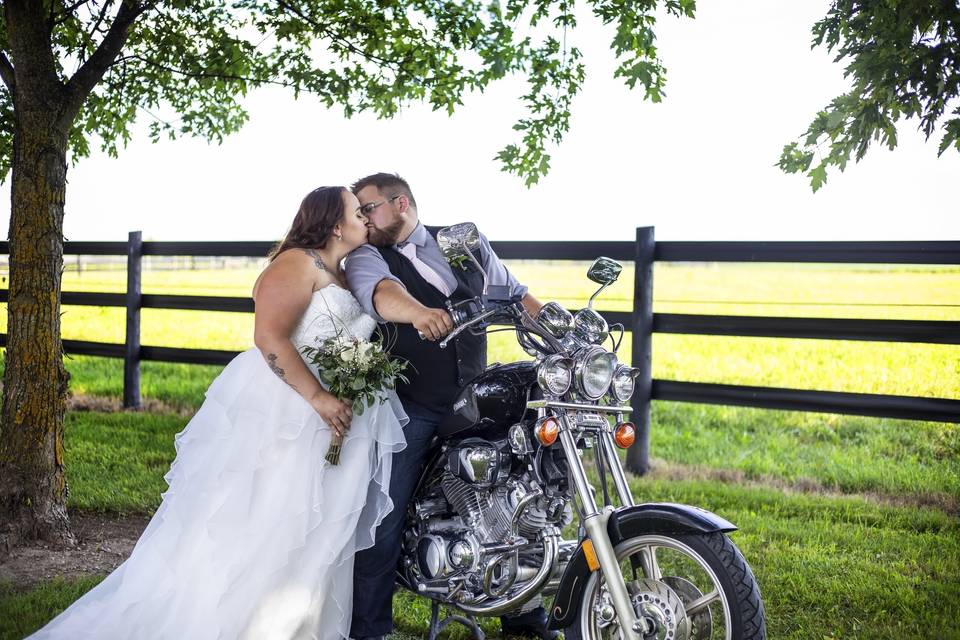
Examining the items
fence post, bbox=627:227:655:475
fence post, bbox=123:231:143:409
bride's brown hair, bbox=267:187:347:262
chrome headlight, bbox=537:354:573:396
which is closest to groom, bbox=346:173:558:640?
bride's brown hair, bbox=267:187:347:262

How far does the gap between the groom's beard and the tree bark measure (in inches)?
102

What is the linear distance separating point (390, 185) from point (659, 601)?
189 cm

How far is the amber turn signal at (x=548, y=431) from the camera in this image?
9.25 ft

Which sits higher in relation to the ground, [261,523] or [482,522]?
[482,522]

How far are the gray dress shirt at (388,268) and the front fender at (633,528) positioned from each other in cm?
95

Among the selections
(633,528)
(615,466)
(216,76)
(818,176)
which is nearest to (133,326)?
(216,76)

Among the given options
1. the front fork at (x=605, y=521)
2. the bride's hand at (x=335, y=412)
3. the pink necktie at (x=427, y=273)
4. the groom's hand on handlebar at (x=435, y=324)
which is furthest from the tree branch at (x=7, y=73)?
the front fork at (x=605, y=521)

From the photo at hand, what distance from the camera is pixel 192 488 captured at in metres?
3.60

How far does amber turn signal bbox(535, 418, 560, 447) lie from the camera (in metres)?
2.82

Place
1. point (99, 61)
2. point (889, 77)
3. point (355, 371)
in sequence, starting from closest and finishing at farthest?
1. point (355, 371)
2. point (889, 77)
3. point (99, 61)

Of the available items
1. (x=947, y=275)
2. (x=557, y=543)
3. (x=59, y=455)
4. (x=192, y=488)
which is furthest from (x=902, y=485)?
(x=947, y=275)

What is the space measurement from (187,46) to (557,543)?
5.16 m

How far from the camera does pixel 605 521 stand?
2.78 metres

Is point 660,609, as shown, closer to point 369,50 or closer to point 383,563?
point 383,563
